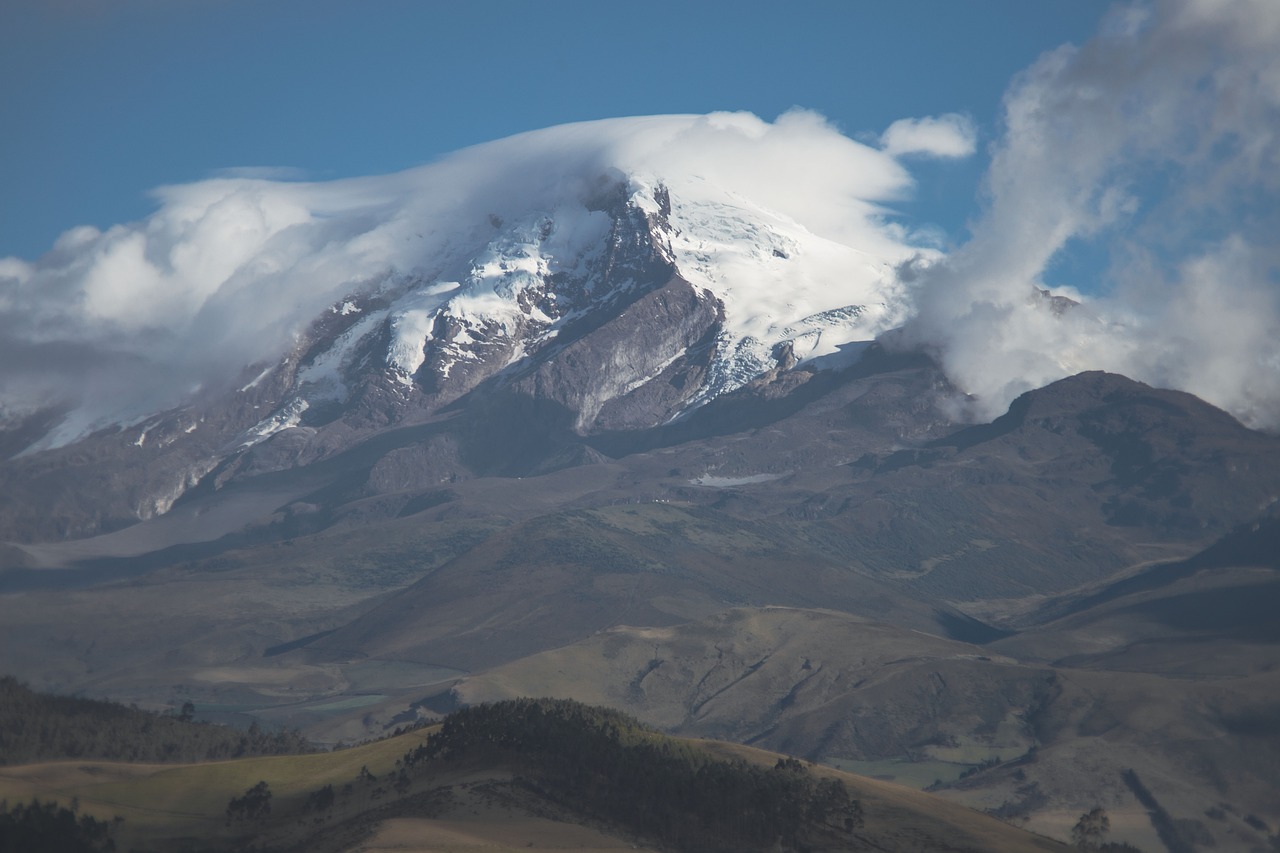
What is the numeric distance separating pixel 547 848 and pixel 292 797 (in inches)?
1414

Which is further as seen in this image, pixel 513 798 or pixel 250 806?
pixel 250 806

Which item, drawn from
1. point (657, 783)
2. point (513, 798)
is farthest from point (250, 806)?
point (657, 783)

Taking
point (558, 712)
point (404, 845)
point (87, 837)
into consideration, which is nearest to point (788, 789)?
point (558, 712)

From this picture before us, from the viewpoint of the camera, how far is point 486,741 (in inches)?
6821

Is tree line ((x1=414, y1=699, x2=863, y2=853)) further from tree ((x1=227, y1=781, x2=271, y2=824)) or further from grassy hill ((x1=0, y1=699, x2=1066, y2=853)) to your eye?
tree ((x1=227, y1=781, x2=271, y2=824))

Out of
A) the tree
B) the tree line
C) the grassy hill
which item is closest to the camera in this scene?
the grassy hill

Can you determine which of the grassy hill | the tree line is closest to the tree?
the grassy hill

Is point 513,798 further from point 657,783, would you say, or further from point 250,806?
point 250,806

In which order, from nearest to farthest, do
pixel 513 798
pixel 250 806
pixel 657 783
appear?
pixel 513 798
pixel 250 806
pixel 657 783

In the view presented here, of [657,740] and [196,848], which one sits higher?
[657,740]

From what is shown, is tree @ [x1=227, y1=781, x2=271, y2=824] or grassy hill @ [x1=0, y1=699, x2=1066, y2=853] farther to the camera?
tree @ [x1=227, y1=781, x2=271, y2=824]

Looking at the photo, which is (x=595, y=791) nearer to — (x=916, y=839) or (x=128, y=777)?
(x=916, y=839)

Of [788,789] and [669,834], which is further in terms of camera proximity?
[788,789]

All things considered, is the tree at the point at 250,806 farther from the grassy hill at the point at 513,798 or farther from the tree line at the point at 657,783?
the tree line at the point at 657,783
